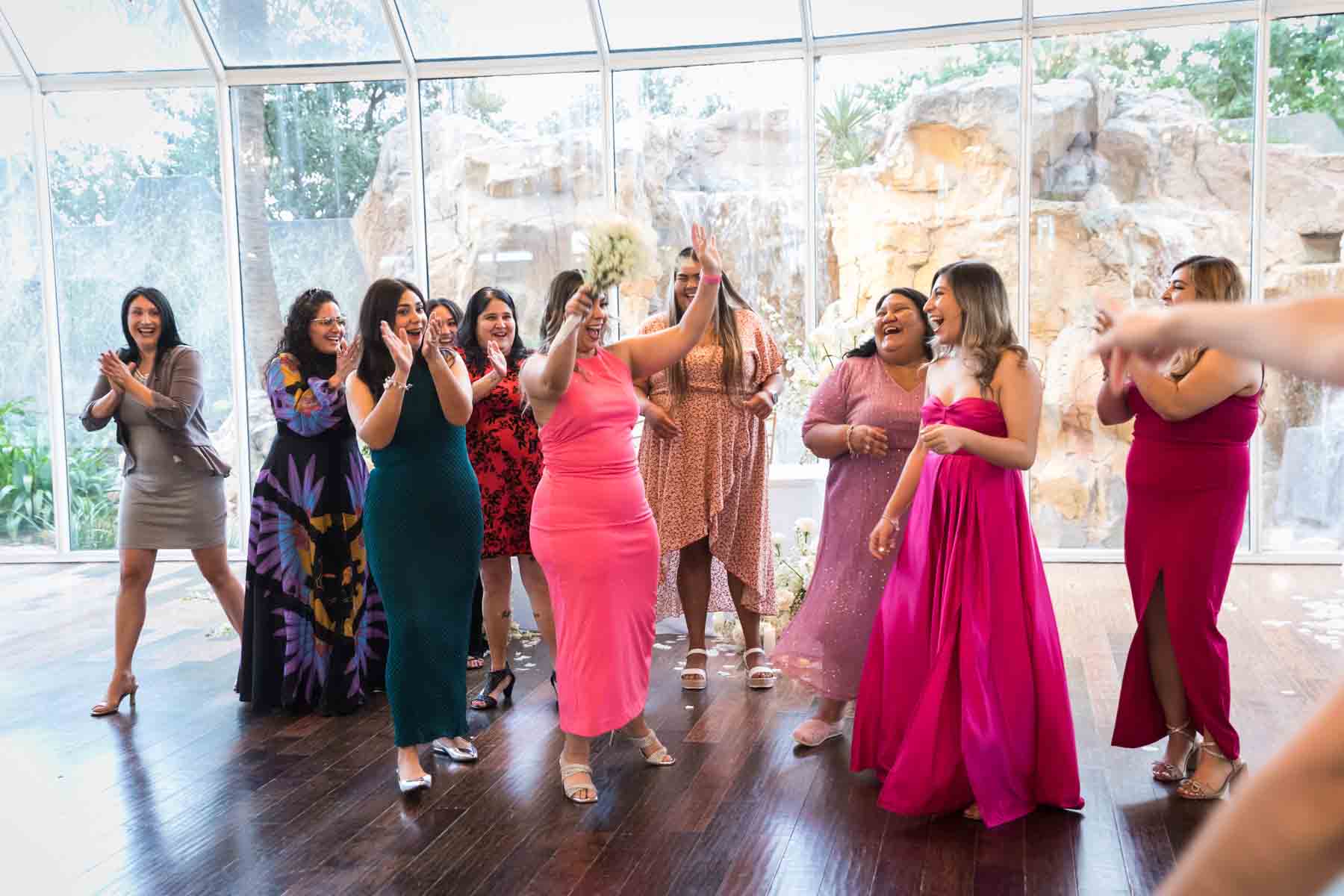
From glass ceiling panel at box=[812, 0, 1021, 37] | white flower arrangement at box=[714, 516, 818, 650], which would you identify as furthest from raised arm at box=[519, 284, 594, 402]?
→ glass ceiling panel at box=[812, 0, 1021, 37]

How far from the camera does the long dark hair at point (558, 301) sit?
150 inches

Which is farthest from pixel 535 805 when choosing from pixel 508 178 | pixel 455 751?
pixel 508 178

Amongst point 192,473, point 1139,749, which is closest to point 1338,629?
point 1139,749

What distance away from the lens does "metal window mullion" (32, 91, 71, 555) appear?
7.99m

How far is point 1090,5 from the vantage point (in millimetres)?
6992

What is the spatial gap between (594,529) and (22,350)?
6081 mm

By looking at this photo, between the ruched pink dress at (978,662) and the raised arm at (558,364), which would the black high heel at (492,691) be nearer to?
the raised arm at (558,364)

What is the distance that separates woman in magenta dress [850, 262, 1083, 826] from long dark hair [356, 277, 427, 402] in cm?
158

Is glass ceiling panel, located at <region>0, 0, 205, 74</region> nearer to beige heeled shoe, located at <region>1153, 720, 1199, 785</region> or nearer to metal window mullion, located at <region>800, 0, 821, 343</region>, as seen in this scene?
metal window mullion, located at <region>800, 0, 821, 343</region>

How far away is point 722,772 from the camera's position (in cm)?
393

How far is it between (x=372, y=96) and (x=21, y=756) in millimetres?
4814

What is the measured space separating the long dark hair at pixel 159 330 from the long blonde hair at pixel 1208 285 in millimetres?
3595

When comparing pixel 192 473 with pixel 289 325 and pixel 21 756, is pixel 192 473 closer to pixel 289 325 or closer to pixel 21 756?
pixel 289 325

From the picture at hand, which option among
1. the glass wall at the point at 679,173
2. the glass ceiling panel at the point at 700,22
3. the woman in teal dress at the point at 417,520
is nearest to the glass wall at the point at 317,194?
the glass wall at the point at 679,173
